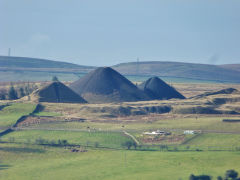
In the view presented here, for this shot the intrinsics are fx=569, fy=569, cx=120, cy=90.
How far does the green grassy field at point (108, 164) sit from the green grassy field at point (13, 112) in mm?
29146

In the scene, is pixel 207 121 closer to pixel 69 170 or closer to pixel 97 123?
pixel 97 123

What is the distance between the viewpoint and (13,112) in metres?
159

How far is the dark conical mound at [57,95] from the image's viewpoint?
18738 cm

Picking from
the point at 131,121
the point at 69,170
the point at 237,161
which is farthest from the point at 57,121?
the point at 237,161

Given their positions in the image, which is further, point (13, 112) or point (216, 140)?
point (13, 112)

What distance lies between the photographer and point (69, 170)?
98.3m

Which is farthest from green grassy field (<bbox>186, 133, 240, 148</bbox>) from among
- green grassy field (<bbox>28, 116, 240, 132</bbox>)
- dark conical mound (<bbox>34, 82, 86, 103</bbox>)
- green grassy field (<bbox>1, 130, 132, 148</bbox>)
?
dark conical mound (<bbox>34, 82, 86, 103</bbox>)

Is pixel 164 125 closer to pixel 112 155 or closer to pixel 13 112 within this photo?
pixel 112 155

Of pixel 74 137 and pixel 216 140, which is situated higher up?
pixel 74 137

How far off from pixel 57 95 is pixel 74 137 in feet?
217

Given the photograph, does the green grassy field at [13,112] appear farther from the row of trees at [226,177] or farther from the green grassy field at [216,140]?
the row of trees at [226,177]

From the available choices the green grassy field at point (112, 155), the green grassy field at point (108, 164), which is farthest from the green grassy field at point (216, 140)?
the green grassy field at point (108, 164)

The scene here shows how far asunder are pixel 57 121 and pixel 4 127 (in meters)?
14.2

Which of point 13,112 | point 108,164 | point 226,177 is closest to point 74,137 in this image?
point 108,164
